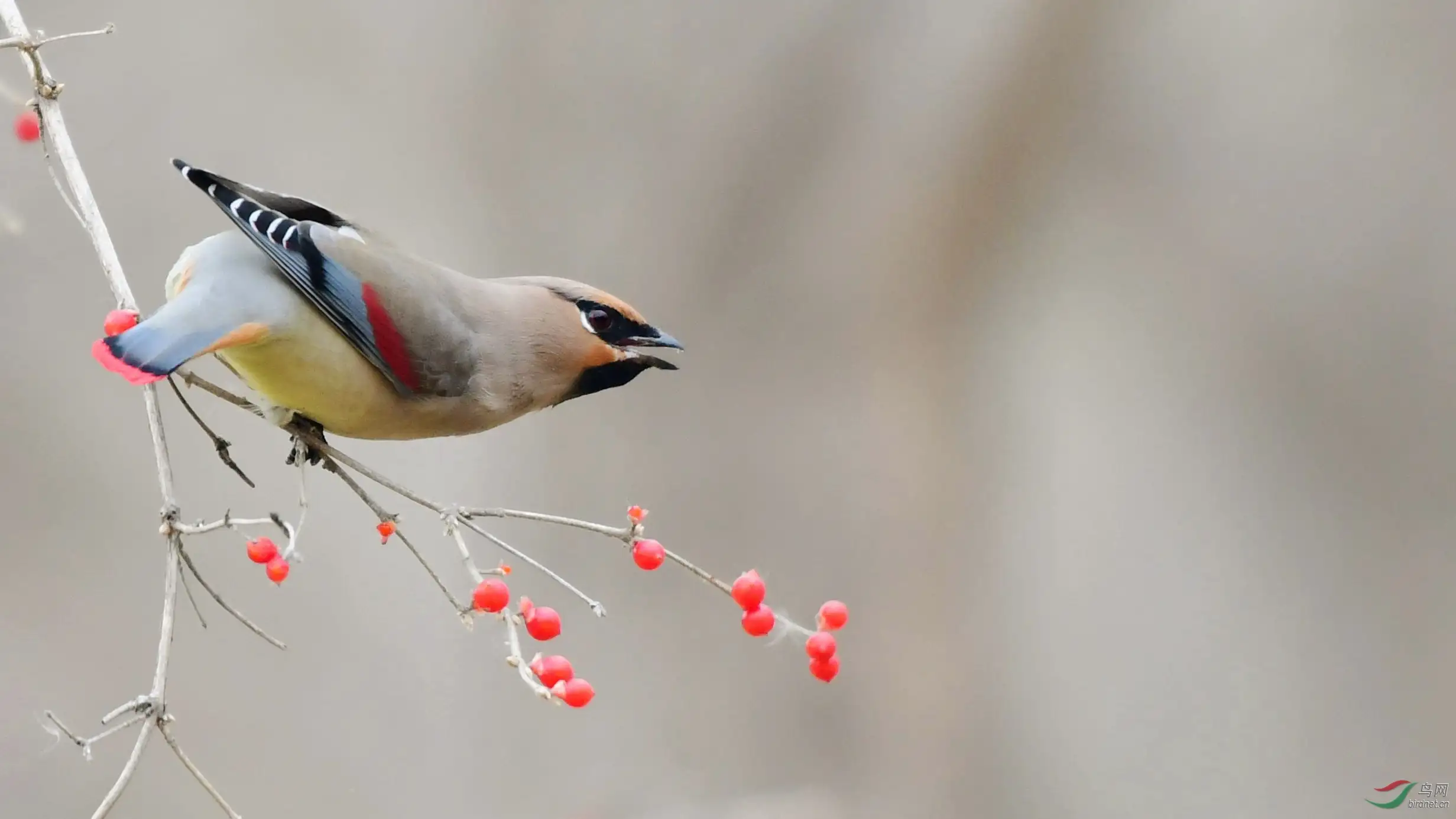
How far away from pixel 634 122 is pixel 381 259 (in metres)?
1.09

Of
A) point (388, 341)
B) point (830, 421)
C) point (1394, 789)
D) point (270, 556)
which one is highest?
point (388, 341)

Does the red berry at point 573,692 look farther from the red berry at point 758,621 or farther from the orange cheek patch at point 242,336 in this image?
the orange cheek patch at point 242,336

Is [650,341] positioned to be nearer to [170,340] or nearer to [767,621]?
[767,621]

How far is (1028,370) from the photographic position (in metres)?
2.02

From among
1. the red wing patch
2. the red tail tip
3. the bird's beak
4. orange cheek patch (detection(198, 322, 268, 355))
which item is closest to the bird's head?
the bird's beak

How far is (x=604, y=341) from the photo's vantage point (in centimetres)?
98

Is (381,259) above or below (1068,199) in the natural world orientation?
below

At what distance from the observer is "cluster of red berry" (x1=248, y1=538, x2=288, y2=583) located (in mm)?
910

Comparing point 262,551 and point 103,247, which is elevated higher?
point 103,247

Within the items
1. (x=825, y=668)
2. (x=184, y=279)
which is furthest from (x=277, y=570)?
(x=825, y=668)

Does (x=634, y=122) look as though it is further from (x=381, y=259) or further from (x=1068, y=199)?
(x=381, y=259)

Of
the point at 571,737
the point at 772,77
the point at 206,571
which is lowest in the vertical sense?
the point at 571,737

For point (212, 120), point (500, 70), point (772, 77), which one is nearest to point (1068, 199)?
point (772, 77)

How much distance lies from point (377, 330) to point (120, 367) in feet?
0.89
